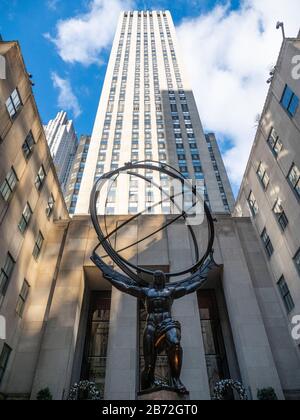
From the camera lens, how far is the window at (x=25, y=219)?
55.0 ft

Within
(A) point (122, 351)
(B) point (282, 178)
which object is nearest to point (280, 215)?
(B) point (282, 178)

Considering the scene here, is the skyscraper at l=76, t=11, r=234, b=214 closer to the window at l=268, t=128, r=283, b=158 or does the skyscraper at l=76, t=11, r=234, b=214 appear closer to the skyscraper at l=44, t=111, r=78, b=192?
the window at l=268, t=128, r=283, b=158

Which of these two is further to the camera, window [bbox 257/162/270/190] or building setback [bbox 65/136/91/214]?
building setback [bbox 65/136/91/214]

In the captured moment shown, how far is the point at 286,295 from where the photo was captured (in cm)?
1680

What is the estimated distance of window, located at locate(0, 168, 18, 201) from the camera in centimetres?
1484

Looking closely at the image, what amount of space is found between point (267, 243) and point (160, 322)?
46.0 ft

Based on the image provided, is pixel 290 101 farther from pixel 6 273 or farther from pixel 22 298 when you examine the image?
pixel 22 298

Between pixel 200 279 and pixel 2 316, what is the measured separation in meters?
10.8

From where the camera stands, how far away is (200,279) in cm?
908

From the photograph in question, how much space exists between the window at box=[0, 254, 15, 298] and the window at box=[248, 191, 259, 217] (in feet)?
54.9

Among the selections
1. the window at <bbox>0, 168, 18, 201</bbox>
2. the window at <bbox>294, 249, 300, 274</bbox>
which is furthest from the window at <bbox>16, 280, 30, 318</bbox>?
the window at <bbox>294, 249, 300, 274</bbox>
